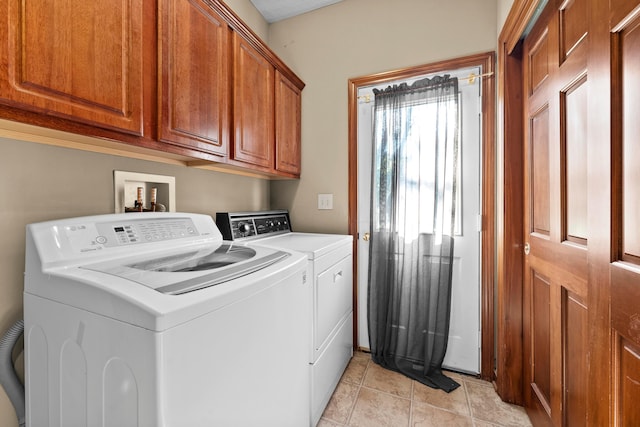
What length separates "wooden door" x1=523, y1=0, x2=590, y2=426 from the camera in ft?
3.20

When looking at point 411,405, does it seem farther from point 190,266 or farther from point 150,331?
point 150,331

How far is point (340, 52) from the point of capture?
2127 mm

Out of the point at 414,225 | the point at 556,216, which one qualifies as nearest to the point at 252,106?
the point at 414,225

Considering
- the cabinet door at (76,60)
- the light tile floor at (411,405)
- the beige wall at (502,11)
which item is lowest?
the light tile floor at (411,405)

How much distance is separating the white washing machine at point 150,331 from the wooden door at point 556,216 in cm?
107

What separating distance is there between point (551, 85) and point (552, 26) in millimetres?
255

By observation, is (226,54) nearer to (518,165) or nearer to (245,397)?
(245,397)

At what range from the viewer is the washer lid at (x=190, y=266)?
70 cm

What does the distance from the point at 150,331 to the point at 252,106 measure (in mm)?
1393

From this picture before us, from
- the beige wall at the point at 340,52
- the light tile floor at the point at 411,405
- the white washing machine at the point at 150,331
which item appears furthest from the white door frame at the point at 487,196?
the white washing machine at the point at 150,331

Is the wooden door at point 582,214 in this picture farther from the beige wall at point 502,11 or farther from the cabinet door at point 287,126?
the cabinet door at point 287,126

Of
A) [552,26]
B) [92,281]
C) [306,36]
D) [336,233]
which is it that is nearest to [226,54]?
[306,36]

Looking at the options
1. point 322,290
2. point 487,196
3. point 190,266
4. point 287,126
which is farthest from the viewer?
point 287,126

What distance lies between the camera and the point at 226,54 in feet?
4.68
